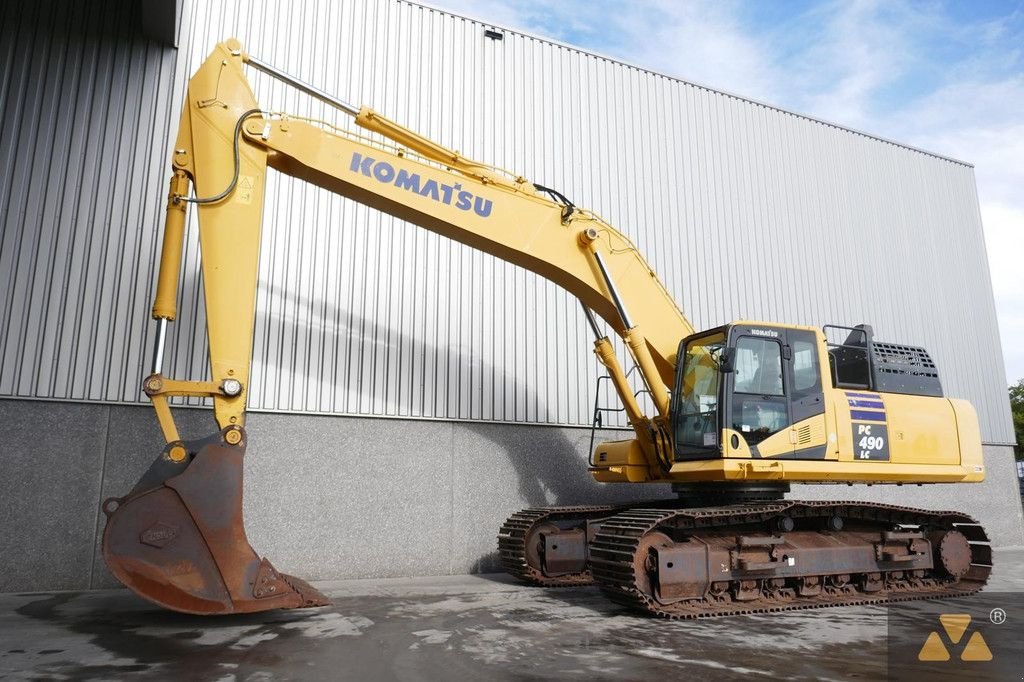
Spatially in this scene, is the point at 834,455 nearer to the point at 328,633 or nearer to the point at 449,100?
the point at 328,633

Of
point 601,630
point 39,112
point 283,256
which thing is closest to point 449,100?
point 283,256

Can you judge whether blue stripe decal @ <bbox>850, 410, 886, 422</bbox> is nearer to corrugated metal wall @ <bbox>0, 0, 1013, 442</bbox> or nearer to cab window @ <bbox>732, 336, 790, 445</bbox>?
cab window @ <bbox>732, 336, 790, 445</bbox>

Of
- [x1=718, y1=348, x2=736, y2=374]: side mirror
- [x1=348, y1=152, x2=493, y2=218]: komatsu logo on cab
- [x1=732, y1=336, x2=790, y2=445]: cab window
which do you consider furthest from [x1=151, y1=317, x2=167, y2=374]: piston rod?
[x1=732, y1=336, x2=790, y2=445]: cab window

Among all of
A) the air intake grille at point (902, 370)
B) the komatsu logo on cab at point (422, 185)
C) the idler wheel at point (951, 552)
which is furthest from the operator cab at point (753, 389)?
the komatsu logo on cab at point (422, 185)

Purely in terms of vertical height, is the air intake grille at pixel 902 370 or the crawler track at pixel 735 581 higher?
the air intake grille at pixel 902 370

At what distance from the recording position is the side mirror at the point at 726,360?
741 cm

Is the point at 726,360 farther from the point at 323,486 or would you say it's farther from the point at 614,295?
the point at 323,486

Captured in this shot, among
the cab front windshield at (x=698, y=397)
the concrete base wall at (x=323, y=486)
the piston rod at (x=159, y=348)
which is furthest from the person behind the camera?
the concrete base wall at (x=323, y=486)

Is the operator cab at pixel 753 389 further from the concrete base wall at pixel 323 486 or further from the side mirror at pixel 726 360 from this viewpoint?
the concrete base wall at pixel 323 486

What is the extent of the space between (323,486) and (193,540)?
4.06 meters

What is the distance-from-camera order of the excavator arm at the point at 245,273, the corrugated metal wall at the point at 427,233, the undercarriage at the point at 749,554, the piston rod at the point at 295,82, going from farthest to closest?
the corrugated metal wall at the point at 427,233 < the piston rod at the point at 295,82 < the undercarriage at the point at 749,554 < the excavator arm at the point at 245,273

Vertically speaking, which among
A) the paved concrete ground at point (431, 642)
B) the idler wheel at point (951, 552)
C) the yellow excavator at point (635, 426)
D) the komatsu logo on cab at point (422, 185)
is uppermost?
the komatsu logo on cab at point (422, 185)

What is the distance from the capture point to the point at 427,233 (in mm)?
11055

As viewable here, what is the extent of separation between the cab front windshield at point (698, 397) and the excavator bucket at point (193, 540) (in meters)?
4.17
